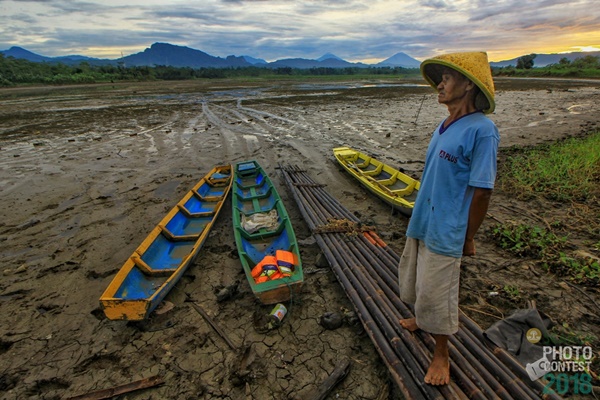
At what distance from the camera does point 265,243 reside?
5.25m

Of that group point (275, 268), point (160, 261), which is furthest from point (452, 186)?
point (160, 261)

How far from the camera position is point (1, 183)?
8.08 m

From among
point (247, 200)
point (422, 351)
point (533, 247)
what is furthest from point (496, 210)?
point (247, 200)

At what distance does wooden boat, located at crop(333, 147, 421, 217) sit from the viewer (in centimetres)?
612

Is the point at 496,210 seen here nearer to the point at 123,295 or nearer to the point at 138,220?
the point at 123,295

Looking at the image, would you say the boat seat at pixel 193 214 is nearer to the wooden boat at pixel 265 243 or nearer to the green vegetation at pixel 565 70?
the wooden boat at pixel 265 243

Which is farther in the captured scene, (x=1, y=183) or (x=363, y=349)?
(x=1, y=183)

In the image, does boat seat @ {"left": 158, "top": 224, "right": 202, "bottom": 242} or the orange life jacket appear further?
boat seat @ {"left": 158, "top": 224, "right": 202, "bottom": 242}

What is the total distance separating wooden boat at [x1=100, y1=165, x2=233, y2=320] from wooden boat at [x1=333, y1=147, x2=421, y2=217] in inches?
141

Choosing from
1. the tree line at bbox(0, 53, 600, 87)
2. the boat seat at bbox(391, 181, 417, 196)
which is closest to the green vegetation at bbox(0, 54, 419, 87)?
the tree line at bbox(0, 53, 600, 87)

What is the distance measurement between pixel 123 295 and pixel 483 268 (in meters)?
5.30

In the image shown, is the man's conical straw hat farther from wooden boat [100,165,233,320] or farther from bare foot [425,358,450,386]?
wooden boat [100,165,233,320]

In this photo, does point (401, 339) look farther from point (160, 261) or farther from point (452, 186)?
point (160, 261)

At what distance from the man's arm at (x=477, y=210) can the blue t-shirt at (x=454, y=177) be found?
4 cm
